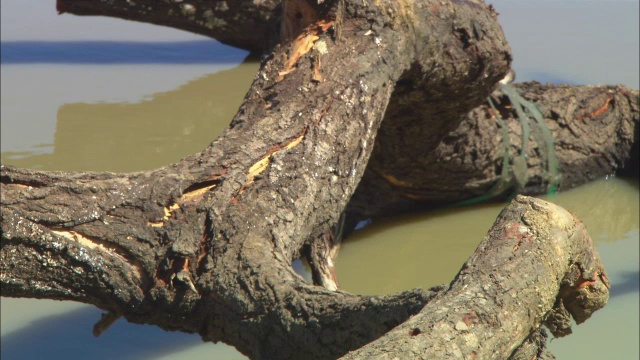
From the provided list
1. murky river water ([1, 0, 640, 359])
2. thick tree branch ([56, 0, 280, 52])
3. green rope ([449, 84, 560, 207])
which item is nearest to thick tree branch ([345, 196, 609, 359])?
murky river water ([1, 0, 640, 359])

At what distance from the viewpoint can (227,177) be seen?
2.08 metres

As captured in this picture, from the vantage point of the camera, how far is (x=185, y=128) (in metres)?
4.38

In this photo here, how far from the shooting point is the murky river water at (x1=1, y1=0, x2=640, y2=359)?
273cm

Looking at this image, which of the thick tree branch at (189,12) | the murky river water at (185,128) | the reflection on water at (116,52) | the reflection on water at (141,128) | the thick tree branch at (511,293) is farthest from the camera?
the reflection on water at (116,52)

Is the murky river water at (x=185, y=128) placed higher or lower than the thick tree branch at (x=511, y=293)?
lower

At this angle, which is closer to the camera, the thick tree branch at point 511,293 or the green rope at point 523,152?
the thick tree branch at point 511,293

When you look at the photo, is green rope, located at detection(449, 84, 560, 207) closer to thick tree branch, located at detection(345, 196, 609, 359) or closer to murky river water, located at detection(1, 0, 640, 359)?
murky river water, located at detection(1, 0, 640, 359)

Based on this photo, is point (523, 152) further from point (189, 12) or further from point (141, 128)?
point (189, 12)

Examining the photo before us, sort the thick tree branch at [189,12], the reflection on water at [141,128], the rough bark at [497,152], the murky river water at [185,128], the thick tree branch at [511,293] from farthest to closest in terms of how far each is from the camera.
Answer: the thick tree branch at [189,12] → the reflection on water at [141,128] → the rough bark at [497,152] → the murky river water at [185,128] → the thick tree branch at [511,293]

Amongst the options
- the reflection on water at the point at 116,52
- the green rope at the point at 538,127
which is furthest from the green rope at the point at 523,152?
the reflection on water at the point at 116,52

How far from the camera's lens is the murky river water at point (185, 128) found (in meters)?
2.73

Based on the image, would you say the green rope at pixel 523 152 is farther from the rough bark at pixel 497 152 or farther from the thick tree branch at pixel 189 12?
the thick tree branch at pixel 189 12

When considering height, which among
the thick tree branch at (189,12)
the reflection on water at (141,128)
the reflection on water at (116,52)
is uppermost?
the thick tree branch at (189,12)

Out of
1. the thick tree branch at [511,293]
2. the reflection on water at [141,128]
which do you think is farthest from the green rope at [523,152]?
the thick tree branch at [511,293]
